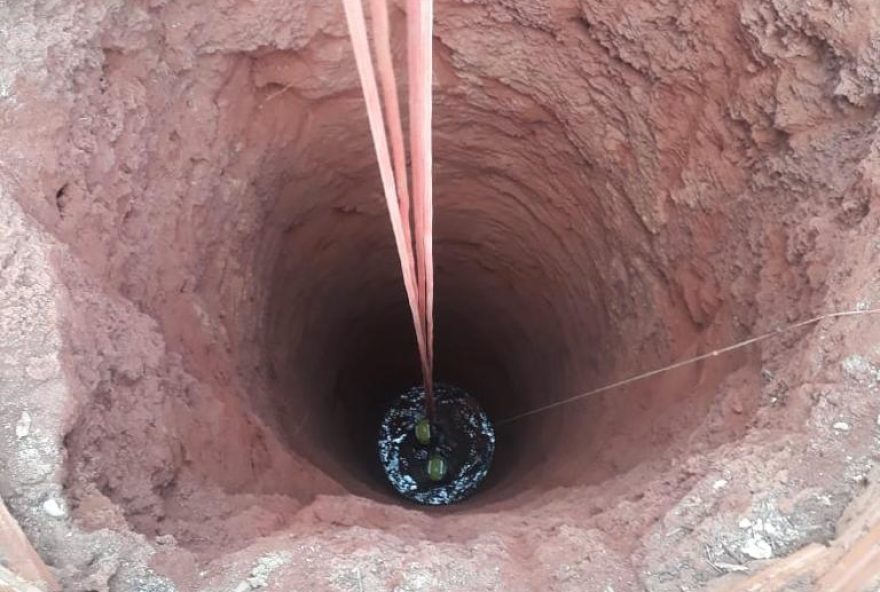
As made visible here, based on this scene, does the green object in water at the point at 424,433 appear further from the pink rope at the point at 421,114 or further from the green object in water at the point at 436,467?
the pink rope at the point at 421,114

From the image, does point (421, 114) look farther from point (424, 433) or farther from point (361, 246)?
point (424, 433)

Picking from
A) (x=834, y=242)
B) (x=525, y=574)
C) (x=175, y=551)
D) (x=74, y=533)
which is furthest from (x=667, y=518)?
(x=74, y=533)

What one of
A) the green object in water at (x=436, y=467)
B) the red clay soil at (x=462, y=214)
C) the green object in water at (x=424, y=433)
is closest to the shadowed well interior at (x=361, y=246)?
the red clay soil at (x=462, y=214)

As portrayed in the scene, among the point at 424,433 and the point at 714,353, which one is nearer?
the point at 714,353

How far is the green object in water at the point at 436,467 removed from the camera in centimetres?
651

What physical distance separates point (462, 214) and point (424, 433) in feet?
Answer: 8.15

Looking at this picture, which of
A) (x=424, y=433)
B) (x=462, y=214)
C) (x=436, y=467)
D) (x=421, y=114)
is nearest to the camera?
(x=421, y=114)

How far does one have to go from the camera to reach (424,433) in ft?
22.2

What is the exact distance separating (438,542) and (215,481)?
91 cm

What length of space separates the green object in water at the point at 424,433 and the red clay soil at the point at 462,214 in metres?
1.91

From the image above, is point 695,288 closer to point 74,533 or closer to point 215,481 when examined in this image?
point 215,481

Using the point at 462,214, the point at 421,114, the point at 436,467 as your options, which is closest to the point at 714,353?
the point at 421,114

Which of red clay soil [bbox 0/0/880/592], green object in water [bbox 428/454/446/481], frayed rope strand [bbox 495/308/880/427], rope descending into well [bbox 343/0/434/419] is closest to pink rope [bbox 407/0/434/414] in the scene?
rope descending into well [bbox 343/0/434/419]

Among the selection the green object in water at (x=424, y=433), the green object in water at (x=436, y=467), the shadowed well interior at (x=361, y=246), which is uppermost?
the shadowed well interior at (x=361, y=246)
